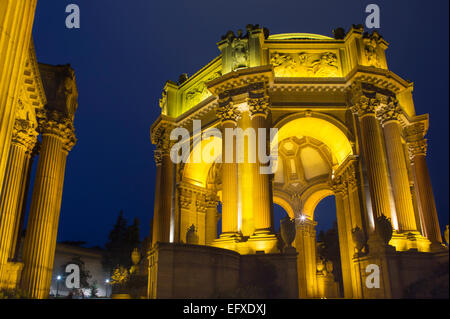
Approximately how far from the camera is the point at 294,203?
1374 inches

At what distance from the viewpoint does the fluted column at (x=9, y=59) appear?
8.79 m

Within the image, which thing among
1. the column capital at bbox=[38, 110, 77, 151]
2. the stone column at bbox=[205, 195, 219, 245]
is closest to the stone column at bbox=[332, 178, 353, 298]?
the stone column at bbox=[205, 195, 219, 245]

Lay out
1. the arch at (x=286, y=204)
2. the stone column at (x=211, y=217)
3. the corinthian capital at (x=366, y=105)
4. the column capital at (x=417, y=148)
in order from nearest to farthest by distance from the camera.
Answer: the corinthian capital at (x=366, y=105) < the column capital at (x=417, y=148) < the stone column at (x=211, y=217) < the arch at (x=286, y=204)

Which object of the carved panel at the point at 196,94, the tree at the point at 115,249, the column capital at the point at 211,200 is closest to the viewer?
the carved panel at the point at 196,94

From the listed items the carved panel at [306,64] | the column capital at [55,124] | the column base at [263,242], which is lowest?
the column base at [263,242]

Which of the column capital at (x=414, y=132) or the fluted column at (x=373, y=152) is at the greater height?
the column capital at (x=414, y=132)

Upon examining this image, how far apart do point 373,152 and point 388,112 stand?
3138mm

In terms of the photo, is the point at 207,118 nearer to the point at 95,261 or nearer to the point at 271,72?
the point at 271,72

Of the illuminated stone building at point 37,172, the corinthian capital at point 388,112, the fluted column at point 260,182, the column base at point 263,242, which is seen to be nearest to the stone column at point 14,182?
the illuminated stone building at point 37,172

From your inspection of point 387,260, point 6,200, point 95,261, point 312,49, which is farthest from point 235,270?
point 95,261

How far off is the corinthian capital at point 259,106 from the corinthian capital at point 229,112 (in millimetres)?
1019

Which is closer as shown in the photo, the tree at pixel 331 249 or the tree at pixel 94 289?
the tree at pixel 331 249

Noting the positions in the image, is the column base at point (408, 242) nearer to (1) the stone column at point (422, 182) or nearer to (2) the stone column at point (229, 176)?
(1) the stone column at point (422, 182)
